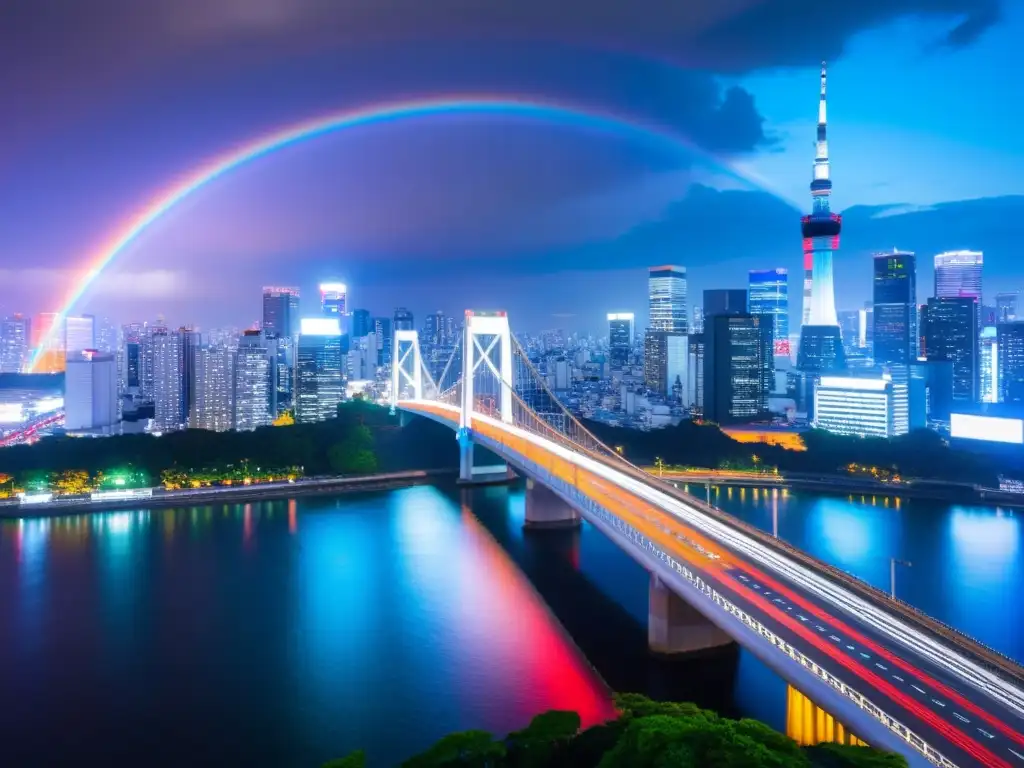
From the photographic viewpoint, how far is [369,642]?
5.73m

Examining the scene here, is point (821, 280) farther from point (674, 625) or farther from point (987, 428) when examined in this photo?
point (674, 625)

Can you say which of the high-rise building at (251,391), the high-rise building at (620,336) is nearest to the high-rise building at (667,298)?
the high-rise building at (620,336)

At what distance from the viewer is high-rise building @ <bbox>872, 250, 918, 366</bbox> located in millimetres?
25516

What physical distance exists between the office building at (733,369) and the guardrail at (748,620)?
15154mm

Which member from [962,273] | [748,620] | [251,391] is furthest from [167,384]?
[962,273]

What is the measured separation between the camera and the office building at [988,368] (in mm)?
22422

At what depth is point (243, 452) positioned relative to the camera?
1312cm

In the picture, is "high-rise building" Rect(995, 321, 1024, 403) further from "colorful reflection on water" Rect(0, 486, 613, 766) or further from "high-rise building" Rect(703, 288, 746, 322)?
"colorful reflection on water" Rect(0, 486, 613, 766)

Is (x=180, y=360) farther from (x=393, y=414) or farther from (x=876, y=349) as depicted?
(x=876, y=349)

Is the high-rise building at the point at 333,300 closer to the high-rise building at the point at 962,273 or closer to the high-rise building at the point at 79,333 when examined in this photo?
the high-rise building at the point at 79,333

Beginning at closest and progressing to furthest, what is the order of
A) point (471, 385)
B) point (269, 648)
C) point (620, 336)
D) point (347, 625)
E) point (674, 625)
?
1. point (674, 625)
2. point (269, 648)
3. point (347, 625)
4. point (471, 385)
5. point (620, 336)

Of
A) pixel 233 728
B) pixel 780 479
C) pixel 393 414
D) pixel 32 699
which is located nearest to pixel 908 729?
pixel 233 728

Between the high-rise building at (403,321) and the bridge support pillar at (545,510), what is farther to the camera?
the high-rise building at (403,321)

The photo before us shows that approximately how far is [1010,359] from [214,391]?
20676mm
